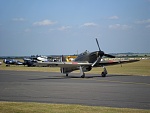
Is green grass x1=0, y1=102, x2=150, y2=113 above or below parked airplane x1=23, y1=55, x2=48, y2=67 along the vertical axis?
below

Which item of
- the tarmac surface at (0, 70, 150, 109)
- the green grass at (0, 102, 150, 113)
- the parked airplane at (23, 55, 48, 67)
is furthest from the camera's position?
the parked airplane at (23, 55, 48, 67)

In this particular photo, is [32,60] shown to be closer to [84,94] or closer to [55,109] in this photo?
[84,94]

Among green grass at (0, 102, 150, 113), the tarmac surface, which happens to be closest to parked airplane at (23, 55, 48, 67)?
the tarmac surface

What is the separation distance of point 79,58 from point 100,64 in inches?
103

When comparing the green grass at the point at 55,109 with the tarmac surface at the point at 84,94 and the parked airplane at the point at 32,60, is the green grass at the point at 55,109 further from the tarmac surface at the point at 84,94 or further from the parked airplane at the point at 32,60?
the parked airplane at the point at 32,60

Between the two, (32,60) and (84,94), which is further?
(32,60)

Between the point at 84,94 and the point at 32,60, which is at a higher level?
the point at 32,60

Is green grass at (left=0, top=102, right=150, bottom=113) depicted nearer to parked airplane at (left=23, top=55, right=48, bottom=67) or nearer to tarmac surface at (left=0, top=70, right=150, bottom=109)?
tarmac surface at (left=0, top=70, right=150, bottom=109)

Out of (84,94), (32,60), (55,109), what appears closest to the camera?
(55,109)

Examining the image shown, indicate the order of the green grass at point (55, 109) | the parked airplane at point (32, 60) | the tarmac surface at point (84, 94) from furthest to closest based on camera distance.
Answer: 1. the parked airplane at point (32, 60)
2. the tarmac surface at point (84, 94)
3. the green grass at point (55, 109)

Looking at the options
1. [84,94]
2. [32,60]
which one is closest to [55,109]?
[84,94]

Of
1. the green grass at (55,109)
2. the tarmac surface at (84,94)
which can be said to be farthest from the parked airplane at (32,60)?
the green grass at (55,109)

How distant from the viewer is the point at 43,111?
10055 mm

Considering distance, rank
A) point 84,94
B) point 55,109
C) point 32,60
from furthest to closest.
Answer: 1. point 32,60
2. point 84,94
3. point 55,109
